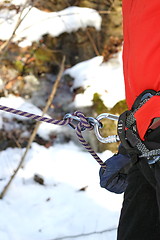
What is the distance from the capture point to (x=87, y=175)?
9.71 ft

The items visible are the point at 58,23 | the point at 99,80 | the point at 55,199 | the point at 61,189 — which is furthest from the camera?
the point at 58,23

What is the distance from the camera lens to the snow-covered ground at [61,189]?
2.38 m

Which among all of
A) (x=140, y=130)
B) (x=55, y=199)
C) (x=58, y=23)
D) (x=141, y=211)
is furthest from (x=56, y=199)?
(x=58, y=23)

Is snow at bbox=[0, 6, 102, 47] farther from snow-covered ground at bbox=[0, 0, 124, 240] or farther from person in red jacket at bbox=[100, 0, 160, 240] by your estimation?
person in red jacket at bbox=[100, 0, 160, 240]

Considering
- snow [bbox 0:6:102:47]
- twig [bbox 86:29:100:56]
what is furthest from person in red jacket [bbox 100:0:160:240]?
snow [bbox 0:6:102:47]

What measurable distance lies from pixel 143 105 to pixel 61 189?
1.87 m

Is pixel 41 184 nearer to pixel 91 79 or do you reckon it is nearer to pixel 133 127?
pixel 91 79

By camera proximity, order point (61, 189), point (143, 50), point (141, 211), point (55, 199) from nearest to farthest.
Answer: point (143, 50) < point (141, 211) < point (55, 199) < point (61, 189)

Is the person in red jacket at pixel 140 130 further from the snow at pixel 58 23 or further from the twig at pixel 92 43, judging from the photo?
the snow at pixel 58 23

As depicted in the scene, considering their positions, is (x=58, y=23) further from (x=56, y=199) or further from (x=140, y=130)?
(x=140, y=130)

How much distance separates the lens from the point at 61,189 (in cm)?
281

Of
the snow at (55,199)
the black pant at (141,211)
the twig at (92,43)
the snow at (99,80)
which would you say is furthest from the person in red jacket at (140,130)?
the twig at (92,43)

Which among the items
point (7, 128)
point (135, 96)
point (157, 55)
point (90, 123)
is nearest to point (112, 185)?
point (90, 123)

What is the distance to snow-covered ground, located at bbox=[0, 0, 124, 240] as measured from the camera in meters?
2.38
